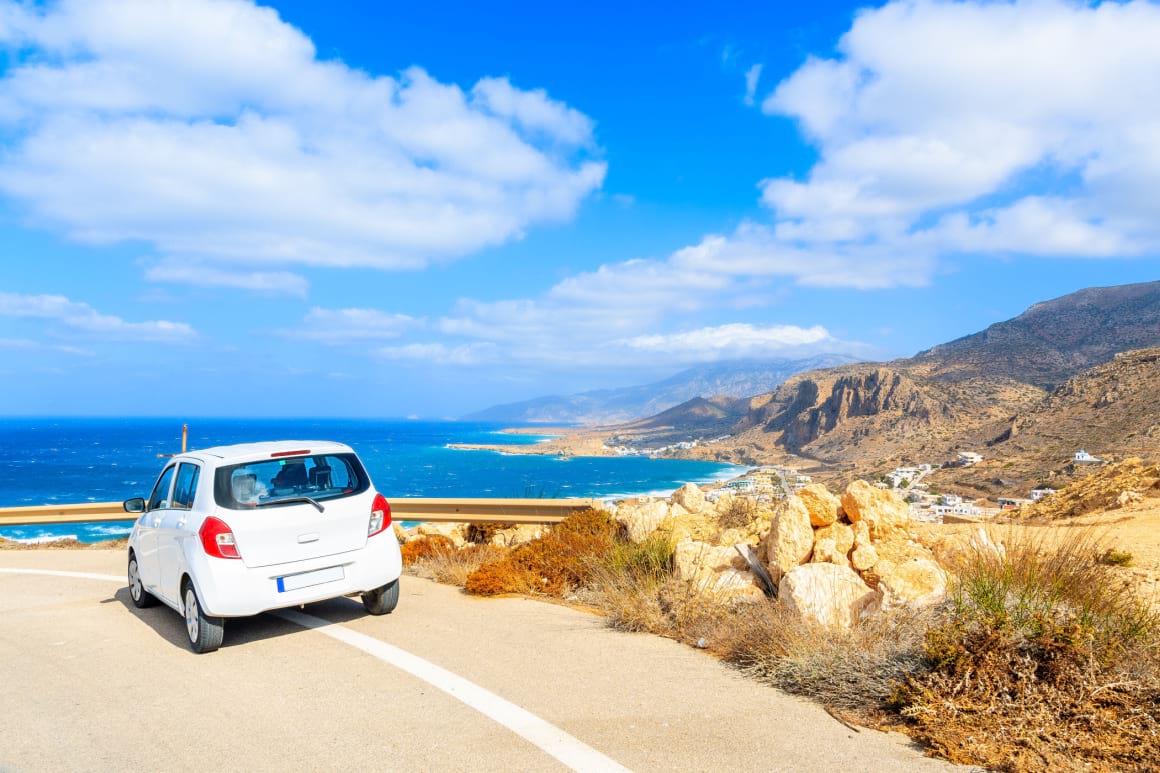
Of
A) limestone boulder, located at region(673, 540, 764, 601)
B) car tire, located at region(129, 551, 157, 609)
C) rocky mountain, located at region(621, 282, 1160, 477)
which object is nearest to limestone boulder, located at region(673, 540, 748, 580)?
limestone boulder, located at region(673, 540, 764, 601)

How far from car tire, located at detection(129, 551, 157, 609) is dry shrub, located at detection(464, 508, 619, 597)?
353cm

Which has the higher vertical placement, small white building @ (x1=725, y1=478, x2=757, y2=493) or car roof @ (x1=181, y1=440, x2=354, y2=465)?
car roof @ (x1=181, y1=440, x2=354, y2=465)

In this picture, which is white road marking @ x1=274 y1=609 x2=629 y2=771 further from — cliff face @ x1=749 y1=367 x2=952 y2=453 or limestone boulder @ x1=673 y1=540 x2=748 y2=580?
cliff face @ x1=749 y1=367 x2=952 y2=453

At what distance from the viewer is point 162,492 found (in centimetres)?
762

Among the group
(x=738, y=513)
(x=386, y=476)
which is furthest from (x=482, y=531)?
(x=386, y=476)

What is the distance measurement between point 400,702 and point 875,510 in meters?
5.48

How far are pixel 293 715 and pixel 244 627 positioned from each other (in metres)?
2.64

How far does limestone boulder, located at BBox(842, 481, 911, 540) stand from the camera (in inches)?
308

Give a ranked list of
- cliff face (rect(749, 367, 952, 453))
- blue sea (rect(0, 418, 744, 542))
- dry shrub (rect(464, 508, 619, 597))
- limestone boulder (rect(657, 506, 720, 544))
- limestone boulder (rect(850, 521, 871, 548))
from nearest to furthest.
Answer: limestone boulder (rect(850, 521, 871, 548)) < dry shrub (rect(464, 508, 619, 597)) < limestone boulder (rect(657, 506, 720, 544)) < blue sea (rect(0, 418, 744, 542)) < cliff face (rect(749, 367, 952, 453))

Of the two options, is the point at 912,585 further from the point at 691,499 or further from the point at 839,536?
the point at 691,499

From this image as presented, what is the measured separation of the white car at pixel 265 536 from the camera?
20.1 ft

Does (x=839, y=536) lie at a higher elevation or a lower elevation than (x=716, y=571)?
higher

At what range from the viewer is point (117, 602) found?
27.6ft

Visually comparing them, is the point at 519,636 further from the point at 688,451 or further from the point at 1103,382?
the point at 688,451
